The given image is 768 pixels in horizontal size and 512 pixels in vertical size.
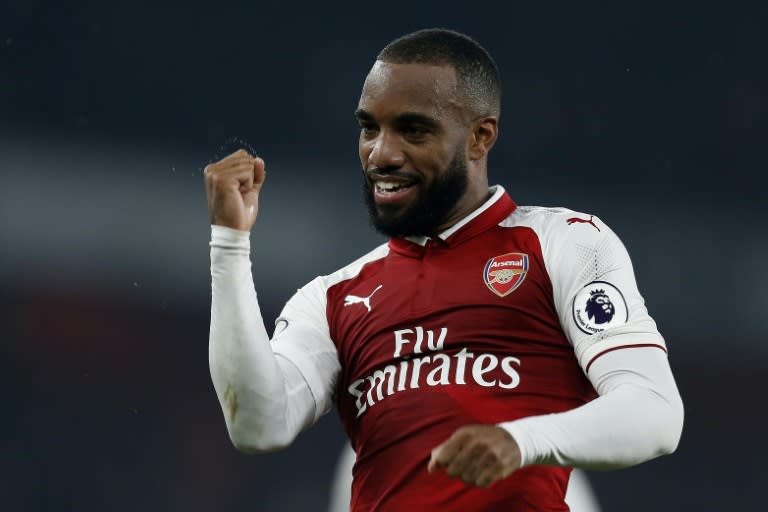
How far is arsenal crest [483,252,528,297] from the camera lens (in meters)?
2.40

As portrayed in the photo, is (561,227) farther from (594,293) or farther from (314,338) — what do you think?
(314,338)

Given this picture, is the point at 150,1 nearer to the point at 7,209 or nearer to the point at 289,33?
the point at 289,33

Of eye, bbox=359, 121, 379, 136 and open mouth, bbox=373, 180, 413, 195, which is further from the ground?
eye, bbox=359, 121, 379, 136

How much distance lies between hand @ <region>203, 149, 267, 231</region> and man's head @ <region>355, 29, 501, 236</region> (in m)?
0.31

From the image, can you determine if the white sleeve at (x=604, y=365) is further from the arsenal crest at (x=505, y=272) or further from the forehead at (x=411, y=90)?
the forehead at (x=411, y=90)

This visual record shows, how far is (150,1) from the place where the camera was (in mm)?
5914

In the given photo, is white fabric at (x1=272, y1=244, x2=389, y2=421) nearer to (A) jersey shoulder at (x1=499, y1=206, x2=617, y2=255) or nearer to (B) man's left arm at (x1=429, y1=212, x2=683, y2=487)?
(A) jersey shoulder at (x1=499, y1=206, x2=617, y2=255)

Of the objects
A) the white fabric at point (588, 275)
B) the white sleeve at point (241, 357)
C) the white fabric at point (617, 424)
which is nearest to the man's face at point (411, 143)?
the white fabric at point (588, 275)

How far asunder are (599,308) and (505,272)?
9.7 inches

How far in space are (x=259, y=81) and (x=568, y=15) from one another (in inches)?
64.0

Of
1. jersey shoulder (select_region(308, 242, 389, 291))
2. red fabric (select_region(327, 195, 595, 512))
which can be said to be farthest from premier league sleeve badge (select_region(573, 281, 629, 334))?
jersey shoulder (select_region(308, 242, 389, 291))

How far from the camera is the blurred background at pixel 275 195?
17.1 ft

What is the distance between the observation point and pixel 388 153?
2.49m

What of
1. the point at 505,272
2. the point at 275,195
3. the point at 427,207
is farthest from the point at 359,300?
the point at 275,195
